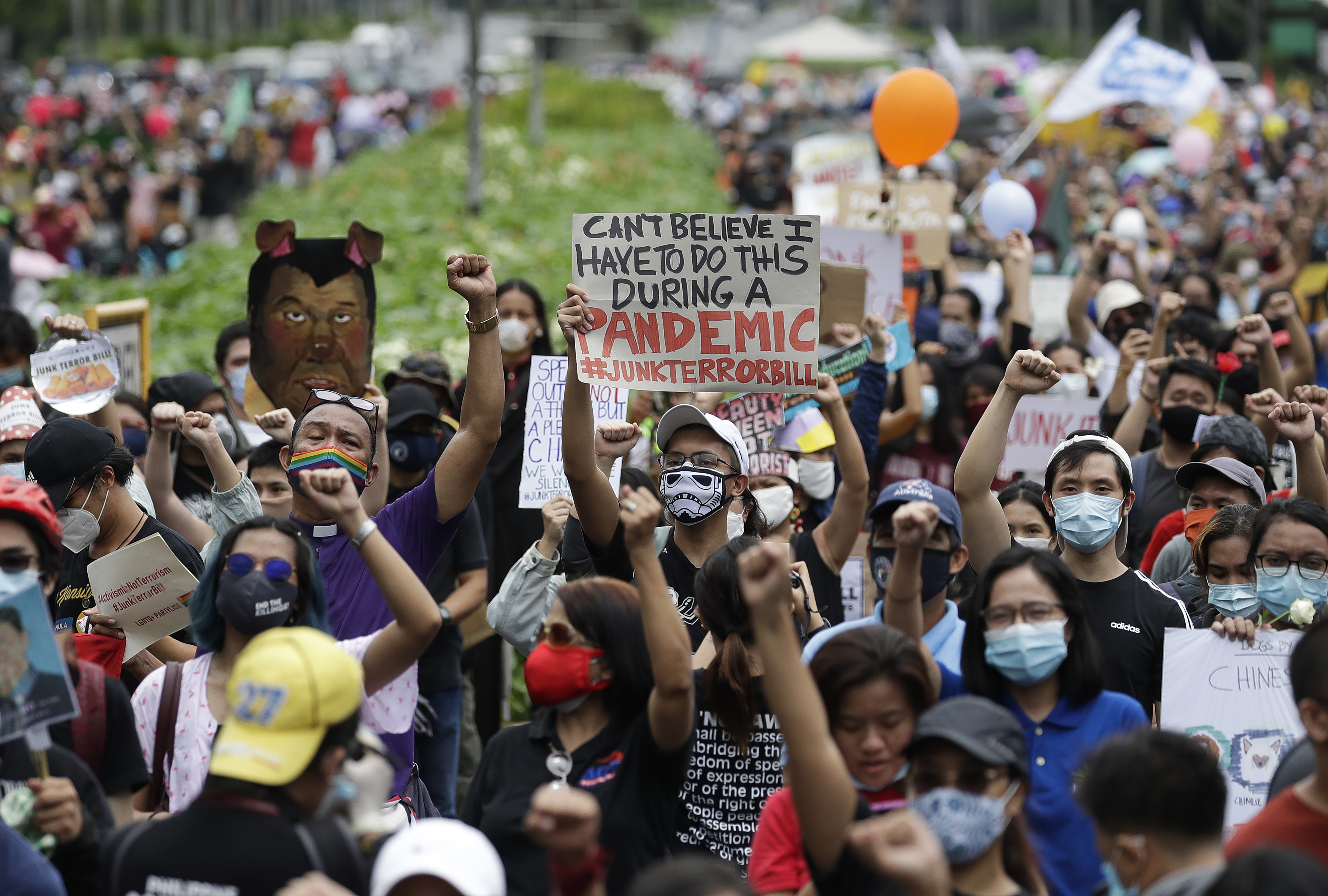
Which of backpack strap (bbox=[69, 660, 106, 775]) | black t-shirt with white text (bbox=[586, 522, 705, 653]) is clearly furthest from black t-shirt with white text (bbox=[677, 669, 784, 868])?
backpack strap (bbox=[69, 660, 106, 775])

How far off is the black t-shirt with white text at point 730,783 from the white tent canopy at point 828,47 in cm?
4678

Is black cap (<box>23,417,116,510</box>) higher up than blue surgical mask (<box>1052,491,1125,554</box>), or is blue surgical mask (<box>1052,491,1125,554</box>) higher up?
black cap (<box>23,417,116,510</box>)

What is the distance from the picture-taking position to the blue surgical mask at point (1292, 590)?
4.67 meters

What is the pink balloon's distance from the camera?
827 inches

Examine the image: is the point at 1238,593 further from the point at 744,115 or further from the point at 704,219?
the point at 744,115

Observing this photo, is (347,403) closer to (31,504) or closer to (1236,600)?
(31,504)

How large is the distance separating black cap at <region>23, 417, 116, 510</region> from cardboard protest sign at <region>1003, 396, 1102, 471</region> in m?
4.66

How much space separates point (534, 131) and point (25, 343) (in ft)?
73.7

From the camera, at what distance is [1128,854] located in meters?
3.01

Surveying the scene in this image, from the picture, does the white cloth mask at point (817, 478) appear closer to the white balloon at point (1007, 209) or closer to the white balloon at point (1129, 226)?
the white balloon at point (1007, 209)

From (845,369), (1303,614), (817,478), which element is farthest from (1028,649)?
(845,369)

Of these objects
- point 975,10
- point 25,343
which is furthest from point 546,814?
point 975,10

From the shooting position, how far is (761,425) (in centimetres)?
654

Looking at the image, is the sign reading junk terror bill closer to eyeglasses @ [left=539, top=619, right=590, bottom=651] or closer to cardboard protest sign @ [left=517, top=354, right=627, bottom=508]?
cardboard protest sign @ [left=517, top=354, right=627, bottom=508]
